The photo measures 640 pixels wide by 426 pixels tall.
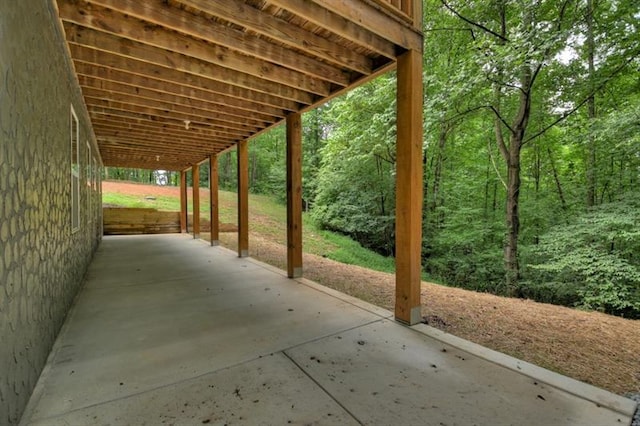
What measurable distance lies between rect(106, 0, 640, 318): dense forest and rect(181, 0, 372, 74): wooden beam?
3368 mm

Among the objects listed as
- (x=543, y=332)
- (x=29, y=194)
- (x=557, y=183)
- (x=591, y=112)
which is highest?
(x=591, y=112)

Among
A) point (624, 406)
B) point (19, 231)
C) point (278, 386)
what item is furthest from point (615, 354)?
point (19, 231)

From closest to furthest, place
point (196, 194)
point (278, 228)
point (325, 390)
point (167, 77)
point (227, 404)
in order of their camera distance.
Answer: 1. point (227, 404)
2. point (325, 390)
3. point (167, 77)
4. point (196, 194)
5. point (278, 228)

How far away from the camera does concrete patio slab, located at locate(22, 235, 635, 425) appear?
5.00 feet

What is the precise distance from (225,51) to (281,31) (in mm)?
801

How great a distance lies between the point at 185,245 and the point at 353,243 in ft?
18.8

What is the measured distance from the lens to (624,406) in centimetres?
157

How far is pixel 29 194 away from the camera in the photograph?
1.69 meters

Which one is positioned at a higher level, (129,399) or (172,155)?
(172,155)

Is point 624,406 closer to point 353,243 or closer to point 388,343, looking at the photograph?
point 388,343

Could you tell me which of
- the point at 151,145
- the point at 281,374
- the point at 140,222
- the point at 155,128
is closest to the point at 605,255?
the point at 281,374

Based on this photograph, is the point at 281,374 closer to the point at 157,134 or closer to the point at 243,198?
the point at 243,198

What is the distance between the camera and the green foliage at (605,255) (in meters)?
4.42

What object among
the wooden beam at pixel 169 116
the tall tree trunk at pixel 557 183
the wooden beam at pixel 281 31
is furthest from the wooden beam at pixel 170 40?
the tall tree trunk at pixel 557 183
